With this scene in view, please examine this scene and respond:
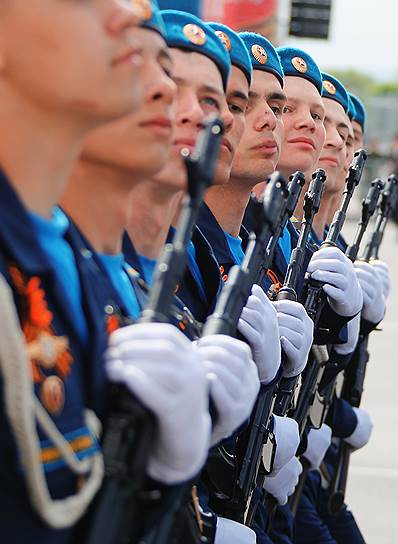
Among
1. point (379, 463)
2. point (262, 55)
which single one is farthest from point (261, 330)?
point (379, 463)

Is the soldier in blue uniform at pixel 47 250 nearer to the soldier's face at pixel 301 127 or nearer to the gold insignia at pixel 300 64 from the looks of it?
the soldier's face at pixel 301 127

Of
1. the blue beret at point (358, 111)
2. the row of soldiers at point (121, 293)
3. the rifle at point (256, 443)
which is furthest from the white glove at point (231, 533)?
the blue beret at point (358, 111)

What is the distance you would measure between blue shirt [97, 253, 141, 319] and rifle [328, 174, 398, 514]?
110 inches

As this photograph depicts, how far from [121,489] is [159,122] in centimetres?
66

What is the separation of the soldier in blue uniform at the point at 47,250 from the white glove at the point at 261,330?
3.12ft

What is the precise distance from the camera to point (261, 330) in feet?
9.55

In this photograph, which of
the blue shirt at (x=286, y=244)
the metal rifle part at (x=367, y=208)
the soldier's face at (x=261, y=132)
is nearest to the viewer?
the soldier's face at (x=261, y=132)

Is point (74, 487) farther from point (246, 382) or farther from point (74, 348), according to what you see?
point (246, 382)

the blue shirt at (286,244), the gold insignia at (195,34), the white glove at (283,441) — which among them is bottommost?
the white glove at (283,441)

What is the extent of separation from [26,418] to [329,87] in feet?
12.1

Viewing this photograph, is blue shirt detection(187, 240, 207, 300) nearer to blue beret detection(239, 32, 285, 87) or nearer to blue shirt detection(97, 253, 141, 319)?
blue shirt detection(97, 253, 141, 319)

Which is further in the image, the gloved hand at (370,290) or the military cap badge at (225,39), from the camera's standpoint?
the gloved hand at (370,290)

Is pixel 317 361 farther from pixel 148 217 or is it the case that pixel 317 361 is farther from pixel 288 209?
pixel 148 217

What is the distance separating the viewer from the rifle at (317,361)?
3.91 metres
